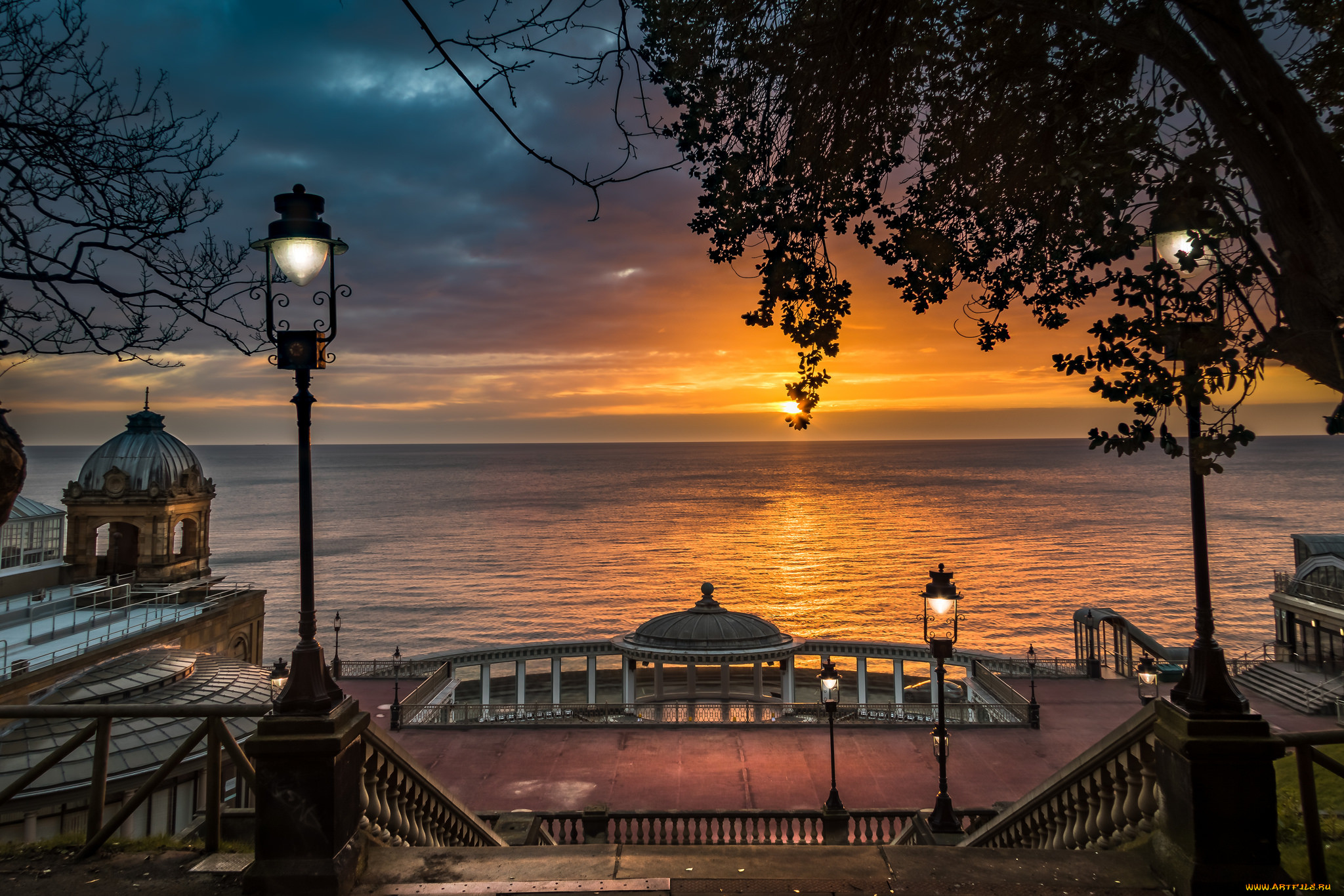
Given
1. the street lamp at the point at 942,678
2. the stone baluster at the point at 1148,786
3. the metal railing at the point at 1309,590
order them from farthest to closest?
the metal railing at the point at 1309,590 → the street lamp at the point at 942,678 → the stone baluster at the point at 1148,786

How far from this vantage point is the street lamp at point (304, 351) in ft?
17.8

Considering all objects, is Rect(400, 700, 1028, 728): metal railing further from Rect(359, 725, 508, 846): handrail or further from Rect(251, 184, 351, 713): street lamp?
Rect(251, 184, 351, 713): street lamp

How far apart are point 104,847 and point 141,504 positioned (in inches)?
1426

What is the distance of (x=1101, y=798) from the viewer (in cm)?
614

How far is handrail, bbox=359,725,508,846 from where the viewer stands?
234 inches

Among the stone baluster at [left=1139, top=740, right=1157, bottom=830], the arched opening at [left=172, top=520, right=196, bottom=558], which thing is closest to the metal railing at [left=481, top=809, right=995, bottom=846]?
the stone baluster at [left=1139, top=740, right=1157, bottom=830]

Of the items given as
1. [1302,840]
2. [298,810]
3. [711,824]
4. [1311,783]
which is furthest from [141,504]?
[1311,783]

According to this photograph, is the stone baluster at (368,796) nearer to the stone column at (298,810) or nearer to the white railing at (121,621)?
the stone column at (298,810)

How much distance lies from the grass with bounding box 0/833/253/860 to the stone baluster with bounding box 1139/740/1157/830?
6.80 m

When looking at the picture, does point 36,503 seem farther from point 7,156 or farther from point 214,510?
point 214,510

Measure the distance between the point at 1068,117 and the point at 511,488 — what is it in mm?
196058

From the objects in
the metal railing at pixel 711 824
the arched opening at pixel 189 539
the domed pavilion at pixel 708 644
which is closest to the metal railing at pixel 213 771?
the metal railing at pixel 711 824

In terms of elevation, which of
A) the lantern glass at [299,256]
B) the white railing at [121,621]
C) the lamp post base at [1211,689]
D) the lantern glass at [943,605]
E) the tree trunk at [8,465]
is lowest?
the white railing at [121,621]

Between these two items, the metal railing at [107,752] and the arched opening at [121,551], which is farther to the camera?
the arched opening at [121,551]
